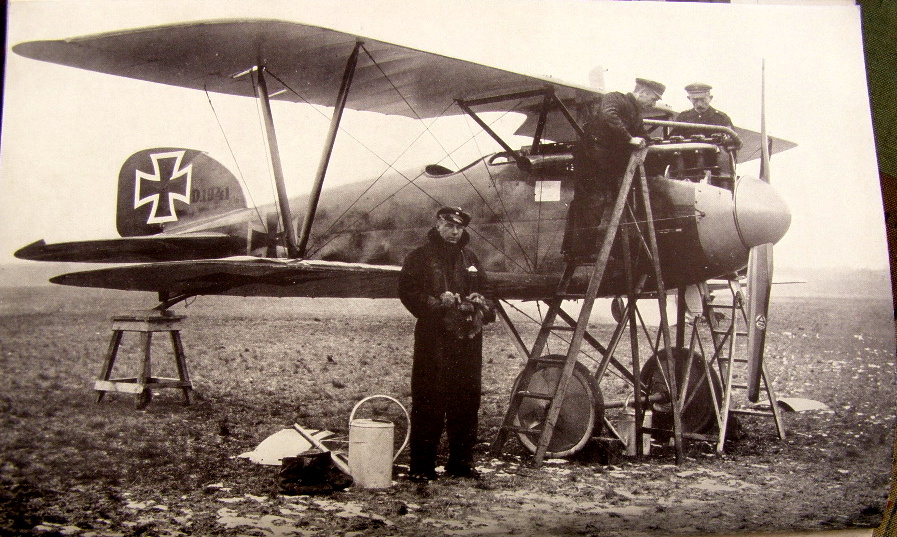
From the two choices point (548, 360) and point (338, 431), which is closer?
point (338, 431)

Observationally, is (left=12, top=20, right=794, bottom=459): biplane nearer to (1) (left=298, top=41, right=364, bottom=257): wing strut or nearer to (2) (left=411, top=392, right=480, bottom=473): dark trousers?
(1) (left=298, top=41, right=364, bottom=257): wing strut

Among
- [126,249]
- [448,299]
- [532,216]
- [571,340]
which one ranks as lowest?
[571,340]

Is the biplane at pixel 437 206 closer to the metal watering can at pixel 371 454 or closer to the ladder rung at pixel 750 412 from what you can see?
the ladder rung at pixel 750 412

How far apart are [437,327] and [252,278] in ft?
3.13

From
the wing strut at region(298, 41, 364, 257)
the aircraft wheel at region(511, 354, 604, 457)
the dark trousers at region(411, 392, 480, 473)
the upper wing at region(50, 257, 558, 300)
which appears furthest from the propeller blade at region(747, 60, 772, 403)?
the wing strut at region(298, 41, 364, 257)

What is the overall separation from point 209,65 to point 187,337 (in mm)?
1341

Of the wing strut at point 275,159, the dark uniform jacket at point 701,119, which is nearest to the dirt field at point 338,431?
the wing strut at point 275,159

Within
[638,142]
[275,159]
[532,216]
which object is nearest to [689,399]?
[532,216]

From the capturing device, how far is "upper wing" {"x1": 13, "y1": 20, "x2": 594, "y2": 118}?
320 centimetres

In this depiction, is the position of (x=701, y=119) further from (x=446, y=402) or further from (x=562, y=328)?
(x=446, y=402)

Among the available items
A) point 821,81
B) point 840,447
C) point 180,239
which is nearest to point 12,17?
point 180,239

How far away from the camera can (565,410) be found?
380 centimetres

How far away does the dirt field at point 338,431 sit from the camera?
318 centimetres

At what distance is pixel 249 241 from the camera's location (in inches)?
151
